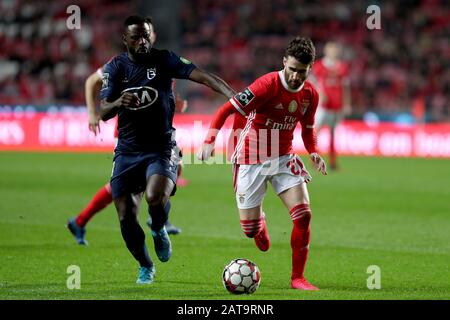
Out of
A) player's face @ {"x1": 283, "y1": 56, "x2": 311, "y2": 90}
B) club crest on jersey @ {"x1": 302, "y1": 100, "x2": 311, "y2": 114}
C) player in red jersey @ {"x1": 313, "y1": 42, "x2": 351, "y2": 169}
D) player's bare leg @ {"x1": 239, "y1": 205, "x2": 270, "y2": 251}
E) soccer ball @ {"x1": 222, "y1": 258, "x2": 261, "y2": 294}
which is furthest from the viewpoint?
player in red jersey @ {"x1": 313, "y1": 42, "x2": 351, "y2": 169}

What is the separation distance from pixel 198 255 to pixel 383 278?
208cm

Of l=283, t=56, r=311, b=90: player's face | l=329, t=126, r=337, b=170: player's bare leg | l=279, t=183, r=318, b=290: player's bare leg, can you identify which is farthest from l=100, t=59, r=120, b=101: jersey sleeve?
l=329, t=126, r=337, b=170: player's bare leg

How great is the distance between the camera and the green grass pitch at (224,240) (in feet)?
24.7

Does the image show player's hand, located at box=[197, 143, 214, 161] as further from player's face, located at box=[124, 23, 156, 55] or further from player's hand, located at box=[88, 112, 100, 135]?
player's hand, located at box=[88, 112, 100, 135]

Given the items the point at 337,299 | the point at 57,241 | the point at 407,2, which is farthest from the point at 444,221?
the point at 407,2

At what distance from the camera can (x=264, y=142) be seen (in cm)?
803

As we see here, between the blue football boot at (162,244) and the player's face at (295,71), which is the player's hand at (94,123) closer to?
the blue football boot at (162,244)

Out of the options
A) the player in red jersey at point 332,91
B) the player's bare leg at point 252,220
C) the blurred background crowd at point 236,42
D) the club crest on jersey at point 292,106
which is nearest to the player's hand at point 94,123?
the player's bare leg at point 252,220

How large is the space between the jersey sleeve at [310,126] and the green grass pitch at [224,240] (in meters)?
1.10

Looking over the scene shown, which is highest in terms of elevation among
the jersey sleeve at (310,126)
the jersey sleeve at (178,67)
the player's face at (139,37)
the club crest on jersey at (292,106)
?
the player's face at (139,37)

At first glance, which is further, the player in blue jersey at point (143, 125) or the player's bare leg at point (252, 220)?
the player's bare leg at point (252, 220)

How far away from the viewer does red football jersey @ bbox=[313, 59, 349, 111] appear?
61.7ft

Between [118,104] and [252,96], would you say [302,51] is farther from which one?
[118,104]
